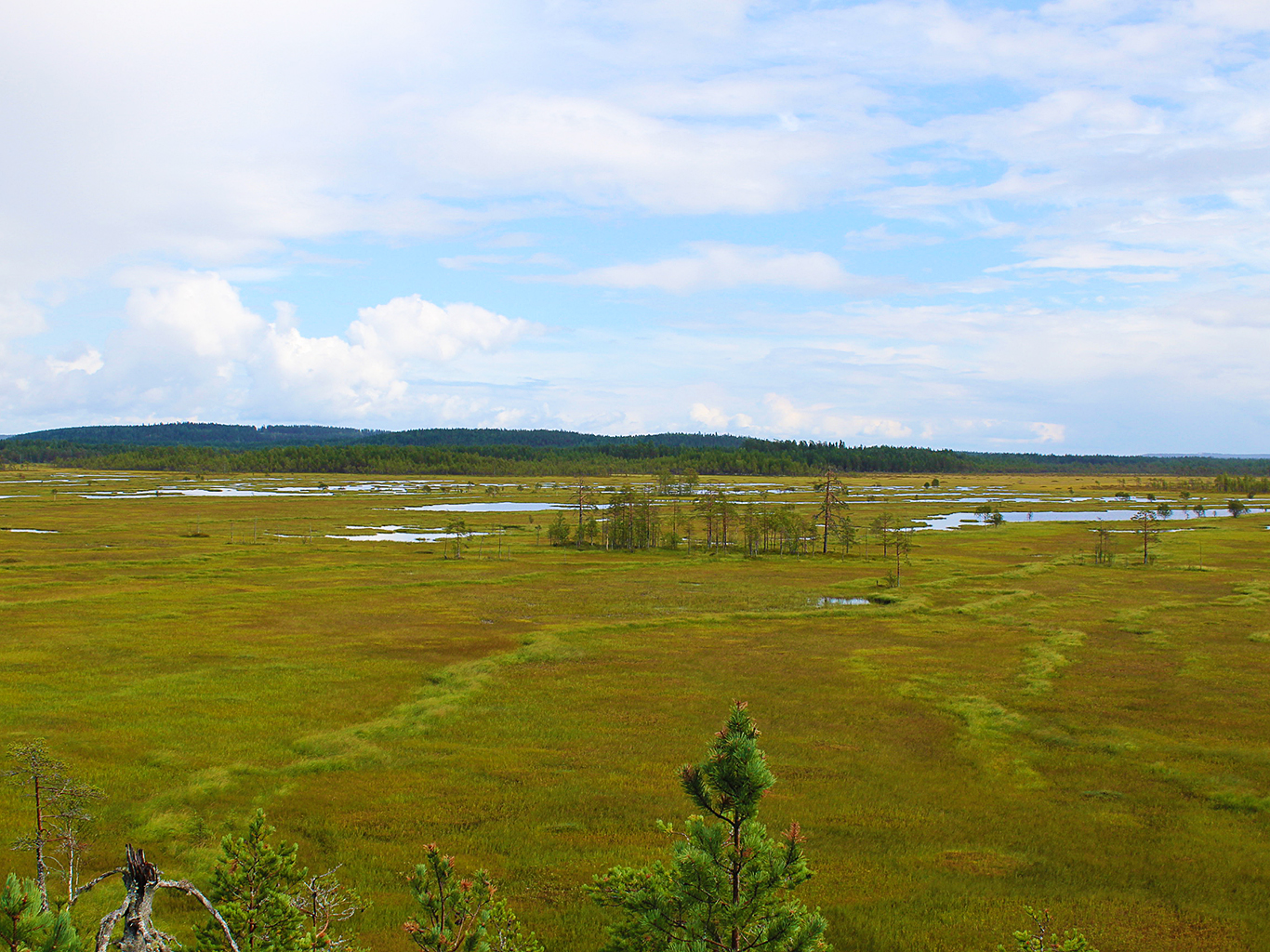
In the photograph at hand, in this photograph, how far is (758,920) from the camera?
22.8 ft

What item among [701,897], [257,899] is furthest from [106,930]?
[257,899]

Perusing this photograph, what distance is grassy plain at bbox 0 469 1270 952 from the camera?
55.8 ft

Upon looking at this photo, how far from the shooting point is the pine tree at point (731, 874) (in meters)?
6.53

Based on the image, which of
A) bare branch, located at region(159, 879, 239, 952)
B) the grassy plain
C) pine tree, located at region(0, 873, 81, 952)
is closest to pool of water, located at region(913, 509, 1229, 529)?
the grassy plain

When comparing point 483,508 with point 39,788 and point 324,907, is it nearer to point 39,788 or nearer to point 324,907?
point 39,788

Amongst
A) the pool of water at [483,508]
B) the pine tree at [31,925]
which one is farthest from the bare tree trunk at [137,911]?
the pool of water at [483,508]

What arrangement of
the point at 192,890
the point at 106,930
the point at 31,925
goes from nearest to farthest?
the point at 106,930 → the point at 192,890 → the point at 31,925

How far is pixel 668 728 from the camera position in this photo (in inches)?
1093

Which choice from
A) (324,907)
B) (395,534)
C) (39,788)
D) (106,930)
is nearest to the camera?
(106,930)

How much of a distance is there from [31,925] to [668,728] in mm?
24281

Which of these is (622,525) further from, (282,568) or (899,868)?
(899,868)

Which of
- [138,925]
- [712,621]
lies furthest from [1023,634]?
[138,925]

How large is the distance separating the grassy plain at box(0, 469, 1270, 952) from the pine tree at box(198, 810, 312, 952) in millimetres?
6932

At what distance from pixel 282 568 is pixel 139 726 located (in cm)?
4176
